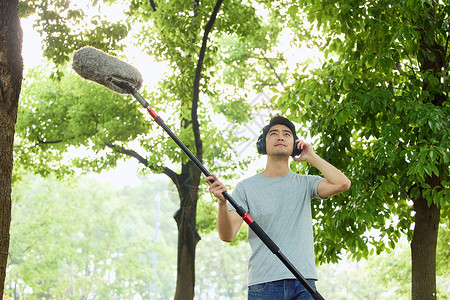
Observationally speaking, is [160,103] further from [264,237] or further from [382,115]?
[264,237]

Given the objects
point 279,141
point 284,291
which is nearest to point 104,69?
point 279,141

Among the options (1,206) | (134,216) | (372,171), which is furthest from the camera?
(134,216)

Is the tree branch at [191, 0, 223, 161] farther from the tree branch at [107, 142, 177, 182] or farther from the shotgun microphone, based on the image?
the shotgun microphone

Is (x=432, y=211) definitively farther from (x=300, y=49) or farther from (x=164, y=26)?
(x=300, y=49)

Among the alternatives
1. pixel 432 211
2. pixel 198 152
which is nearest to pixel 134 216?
pixel 198 152

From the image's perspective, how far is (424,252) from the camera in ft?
22.2

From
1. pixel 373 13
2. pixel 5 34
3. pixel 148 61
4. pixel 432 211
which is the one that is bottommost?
pixel 432 211

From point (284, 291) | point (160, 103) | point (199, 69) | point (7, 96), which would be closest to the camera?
point (284, 291)

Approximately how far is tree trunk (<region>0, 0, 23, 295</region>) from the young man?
198 cm

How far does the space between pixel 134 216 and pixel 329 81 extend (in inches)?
1717

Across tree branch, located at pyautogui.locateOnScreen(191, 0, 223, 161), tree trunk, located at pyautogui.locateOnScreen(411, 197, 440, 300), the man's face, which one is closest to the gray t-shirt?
the man's face

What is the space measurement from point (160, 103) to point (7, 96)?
6.93m

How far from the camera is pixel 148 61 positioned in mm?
12148

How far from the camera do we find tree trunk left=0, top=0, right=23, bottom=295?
423cm
